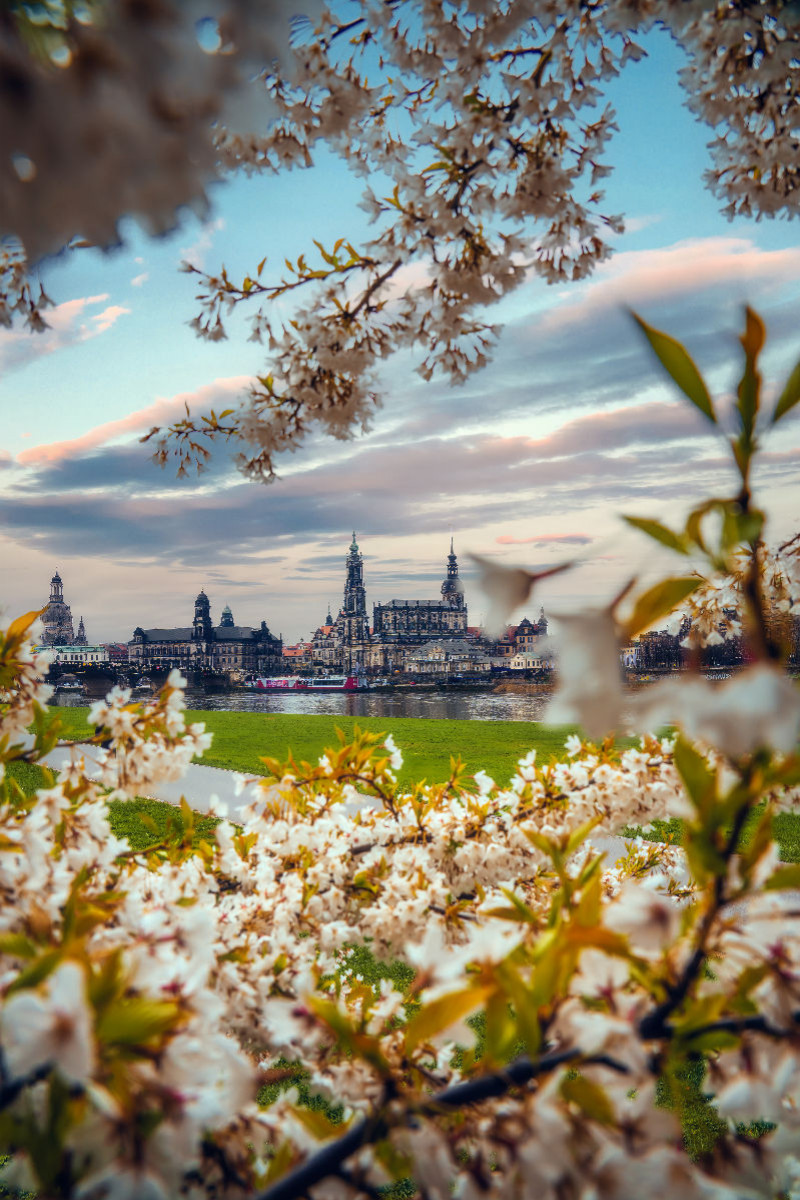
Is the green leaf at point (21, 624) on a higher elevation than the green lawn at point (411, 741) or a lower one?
higher

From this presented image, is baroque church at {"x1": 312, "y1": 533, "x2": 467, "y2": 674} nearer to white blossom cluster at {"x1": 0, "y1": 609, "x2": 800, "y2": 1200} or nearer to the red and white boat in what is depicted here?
the red and white boat

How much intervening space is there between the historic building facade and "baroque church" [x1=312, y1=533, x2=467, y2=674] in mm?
8238

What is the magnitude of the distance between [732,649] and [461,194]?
1637 millimetres

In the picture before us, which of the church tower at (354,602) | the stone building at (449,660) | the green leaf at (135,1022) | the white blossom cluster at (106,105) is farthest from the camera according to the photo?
the church tower at (354,602)

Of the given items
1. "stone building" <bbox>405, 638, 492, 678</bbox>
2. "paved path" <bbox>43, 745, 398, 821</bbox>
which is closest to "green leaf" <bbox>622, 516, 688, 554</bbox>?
"paved path" <bbox>43, 745, 398, 821</bbox>

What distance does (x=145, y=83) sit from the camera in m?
0.39

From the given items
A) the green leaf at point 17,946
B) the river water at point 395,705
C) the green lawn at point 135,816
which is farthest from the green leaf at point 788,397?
the river water at point 395,705

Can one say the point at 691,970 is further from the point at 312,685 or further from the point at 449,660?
the point at 449,660

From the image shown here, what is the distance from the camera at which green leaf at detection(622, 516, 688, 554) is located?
→ 0.54 meters

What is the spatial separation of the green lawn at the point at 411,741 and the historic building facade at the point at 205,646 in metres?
58.8

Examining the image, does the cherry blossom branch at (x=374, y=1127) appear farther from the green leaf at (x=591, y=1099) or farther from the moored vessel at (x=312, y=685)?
the moored vessel at (x=312, y=685)

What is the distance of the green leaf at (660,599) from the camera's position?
55cm

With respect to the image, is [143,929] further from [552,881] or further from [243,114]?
[552,881]

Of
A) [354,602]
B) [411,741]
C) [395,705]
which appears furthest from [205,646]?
[411,741]
